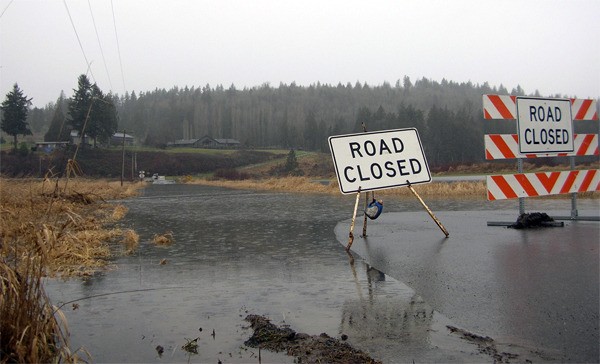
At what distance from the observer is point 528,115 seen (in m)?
10.4

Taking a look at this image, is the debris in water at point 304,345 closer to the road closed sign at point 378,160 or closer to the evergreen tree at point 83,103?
the evergreen tree at point 83,103

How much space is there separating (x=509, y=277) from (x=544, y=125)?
19.7ft

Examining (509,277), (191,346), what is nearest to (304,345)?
(191,346)

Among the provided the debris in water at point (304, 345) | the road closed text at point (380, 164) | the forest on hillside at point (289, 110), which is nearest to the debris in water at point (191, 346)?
the debris in water at point (304, 345)

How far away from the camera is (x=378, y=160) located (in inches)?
367

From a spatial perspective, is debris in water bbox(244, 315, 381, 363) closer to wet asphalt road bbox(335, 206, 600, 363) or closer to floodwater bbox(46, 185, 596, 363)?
floodwater bbox(46, 185, 596, 363)

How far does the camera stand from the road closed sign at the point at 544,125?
10258 millimetres

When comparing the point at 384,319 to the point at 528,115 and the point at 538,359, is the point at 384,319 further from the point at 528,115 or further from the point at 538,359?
the point at 528,115

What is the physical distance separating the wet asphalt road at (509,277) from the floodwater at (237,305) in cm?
34

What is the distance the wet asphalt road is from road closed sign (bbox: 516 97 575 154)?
1716 mm

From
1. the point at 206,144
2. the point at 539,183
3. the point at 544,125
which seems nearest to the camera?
the point at 539,183

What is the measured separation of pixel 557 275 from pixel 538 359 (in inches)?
110

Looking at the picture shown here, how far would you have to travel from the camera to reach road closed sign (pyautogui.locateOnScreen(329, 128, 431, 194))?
9.03 metres

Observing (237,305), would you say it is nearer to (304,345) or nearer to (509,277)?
(304,345)
